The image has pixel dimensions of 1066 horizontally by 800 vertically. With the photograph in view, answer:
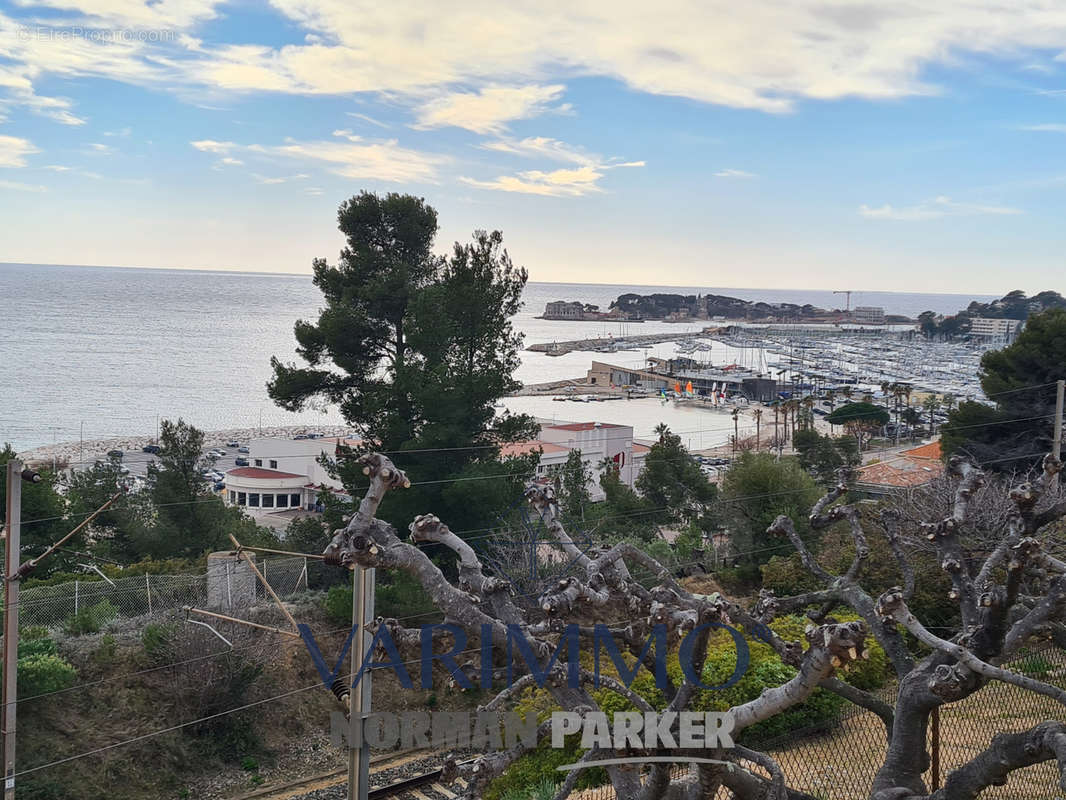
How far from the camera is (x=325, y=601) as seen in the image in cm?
1712

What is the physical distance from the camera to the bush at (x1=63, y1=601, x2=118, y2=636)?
14367 mm

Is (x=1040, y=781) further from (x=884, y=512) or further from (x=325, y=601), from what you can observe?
(x=325, y=601)

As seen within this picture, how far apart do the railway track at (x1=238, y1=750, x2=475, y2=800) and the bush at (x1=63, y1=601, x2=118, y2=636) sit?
14.2ft

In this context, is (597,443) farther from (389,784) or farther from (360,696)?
(360,696)

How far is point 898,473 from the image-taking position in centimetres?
A: 2722

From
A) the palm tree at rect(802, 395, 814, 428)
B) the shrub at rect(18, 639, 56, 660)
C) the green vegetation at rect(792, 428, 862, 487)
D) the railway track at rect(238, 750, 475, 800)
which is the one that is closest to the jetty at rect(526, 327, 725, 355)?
the palm tree at rect(802, 395, 814, 428)

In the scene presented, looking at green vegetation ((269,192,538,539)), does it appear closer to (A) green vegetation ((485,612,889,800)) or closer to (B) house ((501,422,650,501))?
(A) green vegetation ((485,612,889,800))

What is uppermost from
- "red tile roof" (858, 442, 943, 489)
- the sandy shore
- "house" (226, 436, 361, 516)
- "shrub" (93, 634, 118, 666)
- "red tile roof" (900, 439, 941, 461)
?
"red tile roof" (858, 442, 943, 489)

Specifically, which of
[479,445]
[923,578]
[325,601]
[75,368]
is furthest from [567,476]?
[75,368]

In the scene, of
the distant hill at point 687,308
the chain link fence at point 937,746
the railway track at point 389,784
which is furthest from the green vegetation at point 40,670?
the distant hill at point 687,308

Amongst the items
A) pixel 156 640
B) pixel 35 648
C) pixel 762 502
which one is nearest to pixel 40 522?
pixel 35 648

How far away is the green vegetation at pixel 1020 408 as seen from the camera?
21516 millimetres

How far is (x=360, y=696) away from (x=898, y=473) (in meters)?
24.7

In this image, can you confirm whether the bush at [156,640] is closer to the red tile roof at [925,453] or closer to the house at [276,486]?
the house at [276,486]
